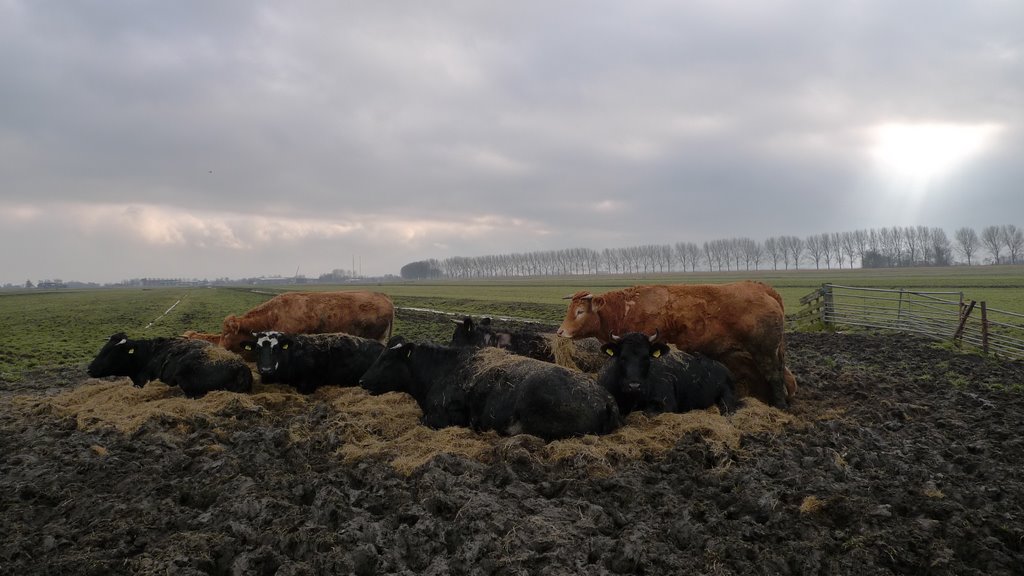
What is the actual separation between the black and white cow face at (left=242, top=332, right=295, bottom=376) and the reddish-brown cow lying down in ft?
7.47

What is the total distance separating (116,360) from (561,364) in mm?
8627

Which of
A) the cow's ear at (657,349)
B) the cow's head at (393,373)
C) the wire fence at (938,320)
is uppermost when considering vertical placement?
the cow's ear at (657,349)

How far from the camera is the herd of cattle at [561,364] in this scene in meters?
7.23

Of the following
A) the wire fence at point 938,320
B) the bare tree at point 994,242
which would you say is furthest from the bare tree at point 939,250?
the wire fence at point 938,320

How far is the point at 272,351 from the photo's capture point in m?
10.1

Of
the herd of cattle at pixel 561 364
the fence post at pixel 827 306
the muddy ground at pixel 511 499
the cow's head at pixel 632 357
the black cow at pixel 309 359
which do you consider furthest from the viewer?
the fence post at pixel 827 306

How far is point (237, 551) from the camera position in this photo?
4129 mm

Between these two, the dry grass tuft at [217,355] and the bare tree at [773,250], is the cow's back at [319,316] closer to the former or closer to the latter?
the dry grass tuft at [217,355]

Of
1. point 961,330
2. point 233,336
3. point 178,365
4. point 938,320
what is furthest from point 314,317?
point 938,320

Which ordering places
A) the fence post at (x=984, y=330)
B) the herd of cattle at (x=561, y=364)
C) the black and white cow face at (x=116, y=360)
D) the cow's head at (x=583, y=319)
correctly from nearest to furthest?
the herd of cattle at (x=561, y=364)
the cow's head at (x=583, y=319)
the black and white cow face at (x=116, y=360)
the fence post at (x=984, y=330)

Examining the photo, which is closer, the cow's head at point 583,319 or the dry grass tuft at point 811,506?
the dry grass tuft at point 811,506

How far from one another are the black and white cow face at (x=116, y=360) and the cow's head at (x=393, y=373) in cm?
535

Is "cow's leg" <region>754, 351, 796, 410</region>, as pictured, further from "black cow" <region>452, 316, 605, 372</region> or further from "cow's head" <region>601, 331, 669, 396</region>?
"black cow" <region>452, 316, 605, 372</region>

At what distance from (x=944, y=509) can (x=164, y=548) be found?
623cm
